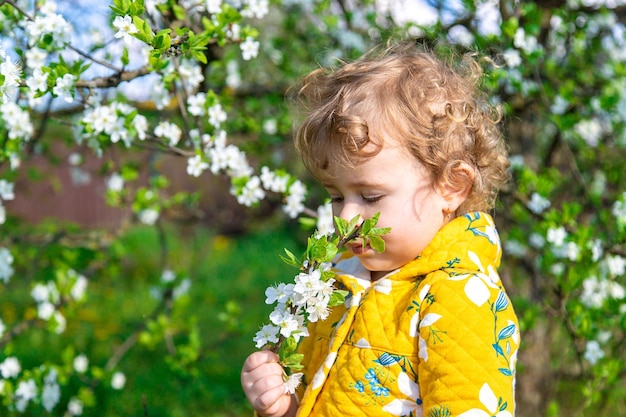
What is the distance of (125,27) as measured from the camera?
159cm

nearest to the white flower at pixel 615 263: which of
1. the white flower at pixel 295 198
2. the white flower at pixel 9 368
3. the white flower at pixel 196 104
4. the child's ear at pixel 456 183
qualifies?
the child's ear at pixel 456 183

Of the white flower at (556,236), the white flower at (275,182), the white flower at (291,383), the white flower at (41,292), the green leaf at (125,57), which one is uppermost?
the white flower at (556,236)

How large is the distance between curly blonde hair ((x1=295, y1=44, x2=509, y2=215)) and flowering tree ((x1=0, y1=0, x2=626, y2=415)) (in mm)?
401

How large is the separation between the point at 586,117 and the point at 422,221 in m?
1.67

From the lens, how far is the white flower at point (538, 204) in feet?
7.54

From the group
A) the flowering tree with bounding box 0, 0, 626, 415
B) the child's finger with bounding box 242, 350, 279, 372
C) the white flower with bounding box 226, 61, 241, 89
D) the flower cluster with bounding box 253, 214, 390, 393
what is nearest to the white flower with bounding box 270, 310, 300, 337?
the flower cluster with bounding box 253, 214, 390, 393

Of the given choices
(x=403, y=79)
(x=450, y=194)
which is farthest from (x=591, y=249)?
(x=403, y=79)

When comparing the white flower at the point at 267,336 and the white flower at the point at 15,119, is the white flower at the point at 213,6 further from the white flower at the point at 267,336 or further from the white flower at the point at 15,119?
the white flower at the point at 267,336

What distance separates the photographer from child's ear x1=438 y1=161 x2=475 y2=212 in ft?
4.98

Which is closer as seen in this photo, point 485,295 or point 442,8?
point 485,295

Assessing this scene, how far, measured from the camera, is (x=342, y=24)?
3.05 metres

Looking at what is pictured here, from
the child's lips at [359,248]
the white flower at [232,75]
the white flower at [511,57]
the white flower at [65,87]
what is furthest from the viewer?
the white flower at [232,75]

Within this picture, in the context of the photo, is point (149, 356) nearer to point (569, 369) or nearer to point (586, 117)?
point (569, 369)

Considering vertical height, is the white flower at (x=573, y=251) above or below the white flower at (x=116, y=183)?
above
